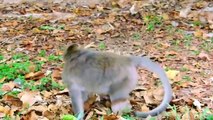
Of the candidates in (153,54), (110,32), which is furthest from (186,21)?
(153,54)

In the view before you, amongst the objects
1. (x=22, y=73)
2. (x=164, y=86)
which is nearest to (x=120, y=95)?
(x=164, y=86)

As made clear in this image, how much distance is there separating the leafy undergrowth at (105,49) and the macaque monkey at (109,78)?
14cm

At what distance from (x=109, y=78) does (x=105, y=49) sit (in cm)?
244

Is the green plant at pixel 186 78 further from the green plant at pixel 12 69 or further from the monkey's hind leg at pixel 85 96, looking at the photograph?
the green plant at pixel 12 69

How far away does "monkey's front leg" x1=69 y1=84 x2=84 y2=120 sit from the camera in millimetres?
4363

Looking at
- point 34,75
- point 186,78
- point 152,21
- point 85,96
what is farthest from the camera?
point 152,21

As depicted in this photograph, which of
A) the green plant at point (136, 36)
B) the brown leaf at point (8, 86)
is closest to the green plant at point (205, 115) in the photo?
the brown leaf at point (8, 86)

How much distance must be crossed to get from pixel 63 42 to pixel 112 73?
3.04 m

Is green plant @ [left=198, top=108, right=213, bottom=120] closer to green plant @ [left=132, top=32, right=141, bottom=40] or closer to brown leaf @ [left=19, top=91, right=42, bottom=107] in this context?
brown leaf @ [left=19, top=91, right=42, bottom=107]

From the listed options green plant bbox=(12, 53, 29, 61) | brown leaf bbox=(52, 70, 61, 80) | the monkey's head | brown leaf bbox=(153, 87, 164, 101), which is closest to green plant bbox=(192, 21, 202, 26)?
green plant bbox=(12, 53, 29, 61)

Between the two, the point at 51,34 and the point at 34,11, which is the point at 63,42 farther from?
the point at 34,11

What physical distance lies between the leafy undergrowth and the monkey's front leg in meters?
0.15

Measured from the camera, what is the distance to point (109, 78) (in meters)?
4.34

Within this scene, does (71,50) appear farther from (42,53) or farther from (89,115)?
(42,53)
